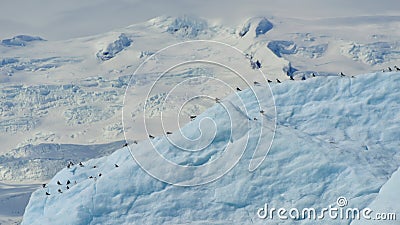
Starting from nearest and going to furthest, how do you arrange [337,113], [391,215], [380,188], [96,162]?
[391,215]
[380,188]
[337,113]
[96,162]

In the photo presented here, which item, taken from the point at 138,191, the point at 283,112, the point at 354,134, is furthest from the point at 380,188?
the point at 138,191

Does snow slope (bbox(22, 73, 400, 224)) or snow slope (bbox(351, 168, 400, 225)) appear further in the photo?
snow slope (bbox(22, 73, 400, 224))

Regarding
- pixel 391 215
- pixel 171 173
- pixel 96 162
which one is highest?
pixel 391 215

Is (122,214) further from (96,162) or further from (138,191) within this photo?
(96,162)

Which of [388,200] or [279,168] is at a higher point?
[388,200]

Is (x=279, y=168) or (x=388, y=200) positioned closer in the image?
(x=388, y=200)

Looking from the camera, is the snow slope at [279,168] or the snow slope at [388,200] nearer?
the snow slope at [388,200]

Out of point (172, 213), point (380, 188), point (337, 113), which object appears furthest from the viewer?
point (337, 113)

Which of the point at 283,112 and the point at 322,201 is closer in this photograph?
the point at 322,201
